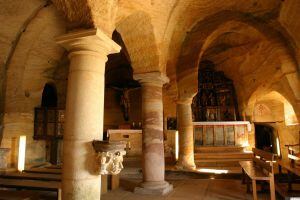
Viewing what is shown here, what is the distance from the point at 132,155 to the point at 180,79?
416 cm

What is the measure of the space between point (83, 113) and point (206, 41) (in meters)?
6.50

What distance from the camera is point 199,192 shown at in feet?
18.7

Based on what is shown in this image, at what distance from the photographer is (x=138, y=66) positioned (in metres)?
6.16

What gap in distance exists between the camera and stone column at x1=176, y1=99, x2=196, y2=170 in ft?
27.7

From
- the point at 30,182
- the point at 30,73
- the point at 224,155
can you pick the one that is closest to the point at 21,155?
the point at 30,73

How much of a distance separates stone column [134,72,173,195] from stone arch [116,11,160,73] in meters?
0.26

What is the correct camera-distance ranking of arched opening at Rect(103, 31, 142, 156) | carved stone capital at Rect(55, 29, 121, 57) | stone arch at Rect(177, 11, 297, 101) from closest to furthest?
carved stone capital at Rect(55, 29, 121, 57) → stone arch at Rect(177, 11, 297, 101) → arched opening at Rect(103, 31, 142, 156)

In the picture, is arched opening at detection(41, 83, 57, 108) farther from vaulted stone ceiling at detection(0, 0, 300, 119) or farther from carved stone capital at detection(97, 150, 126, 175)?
carved stone capital at detection(97, 150, 126, 175)

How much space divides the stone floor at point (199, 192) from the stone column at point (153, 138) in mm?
281

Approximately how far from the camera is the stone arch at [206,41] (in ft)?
26.6

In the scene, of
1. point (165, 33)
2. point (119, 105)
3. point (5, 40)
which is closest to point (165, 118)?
point (119, 105)

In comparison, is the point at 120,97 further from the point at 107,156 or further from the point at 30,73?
the point at 107,156

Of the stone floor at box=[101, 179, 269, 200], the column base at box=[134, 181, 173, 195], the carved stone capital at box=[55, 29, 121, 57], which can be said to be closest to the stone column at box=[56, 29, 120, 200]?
the carved stone capital at box=[55, 29, 121, 57]

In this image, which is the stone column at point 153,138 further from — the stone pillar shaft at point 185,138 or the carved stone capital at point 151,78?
the stone pillar shaft at point 185,138
